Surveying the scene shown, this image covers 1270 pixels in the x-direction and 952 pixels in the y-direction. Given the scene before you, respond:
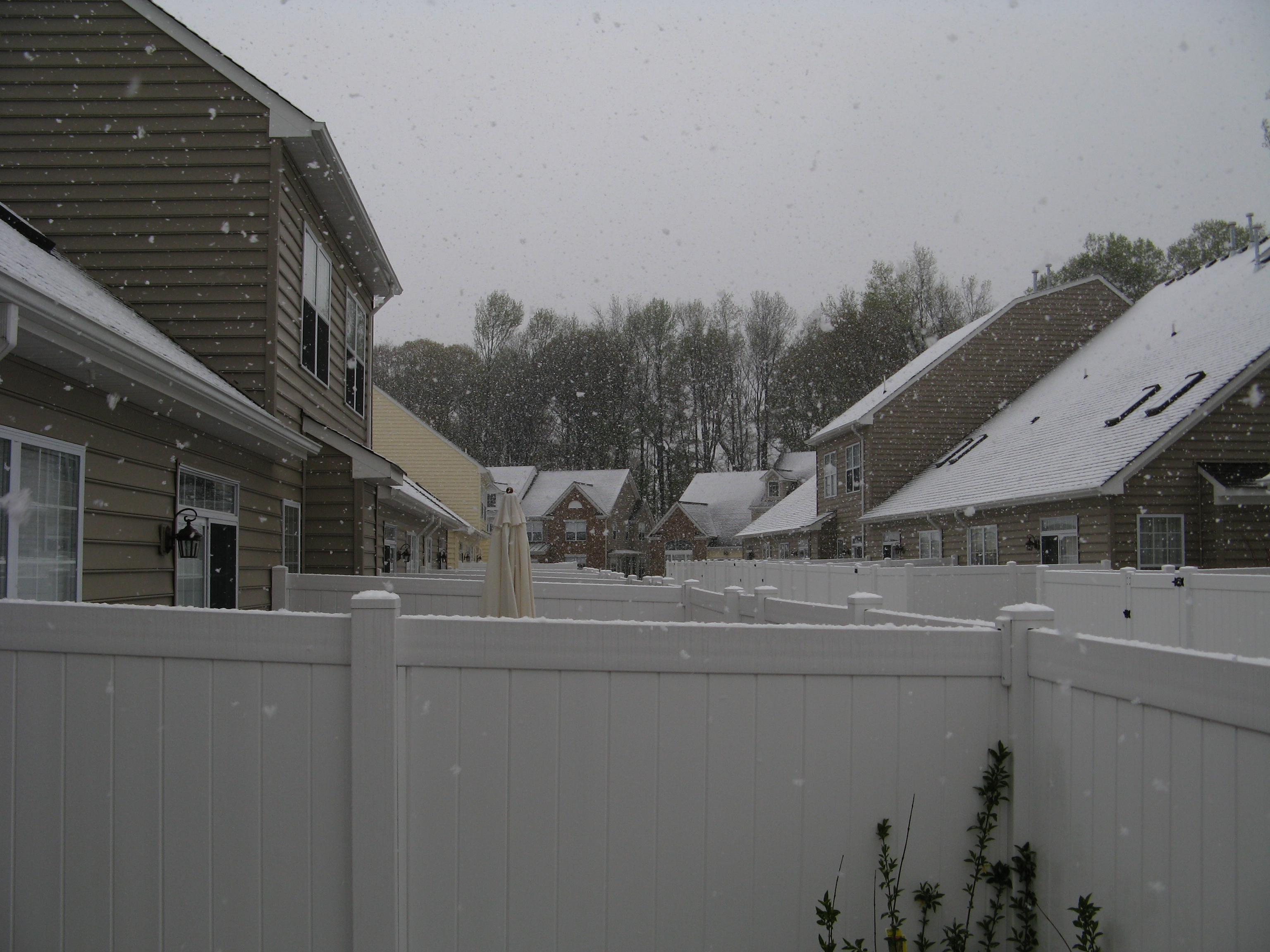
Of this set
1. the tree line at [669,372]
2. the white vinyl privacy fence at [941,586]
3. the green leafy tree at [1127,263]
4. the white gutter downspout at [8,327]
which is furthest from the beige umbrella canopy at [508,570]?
the tree line at [669,372]

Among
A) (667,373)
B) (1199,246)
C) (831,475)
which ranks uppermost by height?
(1199,246)

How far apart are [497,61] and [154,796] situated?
82.5 m

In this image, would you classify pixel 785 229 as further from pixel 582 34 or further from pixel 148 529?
pixel 148 529

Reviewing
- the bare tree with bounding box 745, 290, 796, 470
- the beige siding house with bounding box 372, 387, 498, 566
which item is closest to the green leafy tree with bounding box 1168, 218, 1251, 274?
the bare tree with bounding box 745, 290, 796, 470

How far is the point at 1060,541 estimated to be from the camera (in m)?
18.8

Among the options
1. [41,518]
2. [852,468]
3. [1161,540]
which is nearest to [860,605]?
[41,518]

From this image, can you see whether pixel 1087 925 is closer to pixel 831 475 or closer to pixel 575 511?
pixel 831 475

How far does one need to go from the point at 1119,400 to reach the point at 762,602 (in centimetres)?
1681

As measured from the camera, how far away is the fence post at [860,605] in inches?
163

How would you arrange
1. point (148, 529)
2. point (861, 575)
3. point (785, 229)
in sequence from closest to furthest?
point (148, 529) → point (861, 575) → point (785, 229)

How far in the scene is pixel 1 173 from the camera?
8.65 metres

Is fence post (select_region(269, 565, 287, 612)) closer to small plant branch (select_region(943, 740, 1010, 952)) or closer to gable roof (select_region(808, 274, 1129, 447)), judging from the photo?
small plant branch (select_region(943, 740, 1010, 952))

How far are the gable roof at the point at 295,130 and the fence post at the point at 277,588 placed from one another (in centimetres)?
385

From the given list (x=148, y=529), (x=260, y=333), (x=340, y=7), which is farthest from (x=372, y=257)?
(x=340, y=7)
